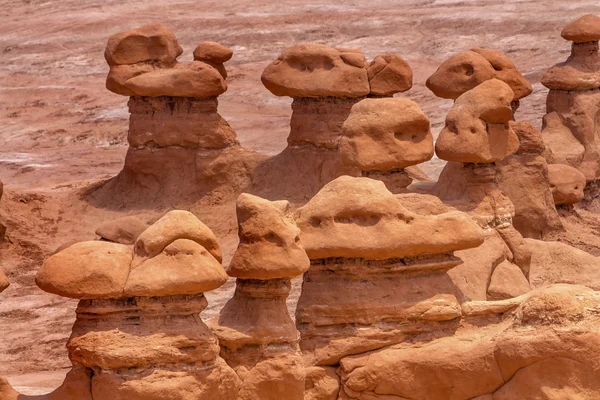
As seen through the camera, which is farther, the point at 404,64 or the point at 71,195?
the point at 71,195

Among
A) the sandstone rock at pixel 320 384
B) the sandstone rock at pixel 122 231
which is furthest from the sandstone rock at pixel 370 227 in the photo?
the sandstone rock at pixel 122 231

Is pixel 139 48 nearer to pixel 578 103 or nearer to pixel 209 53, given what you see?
pixel 209 53

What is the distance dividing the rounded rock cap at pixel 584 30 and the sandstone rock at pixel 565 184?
2.89 meters

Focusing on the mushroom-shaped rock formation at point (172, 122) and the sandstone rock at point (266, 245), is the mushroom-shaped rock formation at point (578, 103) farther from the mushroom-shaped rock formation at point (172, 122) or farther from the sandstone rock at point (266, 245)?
the sandstone rock at point (266, 245)

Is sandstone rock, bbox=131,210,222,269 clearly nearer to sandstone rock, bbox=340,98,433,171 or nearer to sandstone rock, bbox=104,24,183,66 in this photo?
sandstone rock, bbox=340,98,433,171

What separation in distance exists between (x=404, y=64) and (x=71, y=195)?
669 cm

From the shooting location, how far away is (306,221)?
12.5 meters

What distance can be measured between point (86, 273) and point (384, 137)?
192 inches

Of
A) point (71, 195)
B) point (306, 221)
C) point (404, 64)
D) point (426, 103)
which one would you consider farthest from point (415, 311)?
point (426, 103)

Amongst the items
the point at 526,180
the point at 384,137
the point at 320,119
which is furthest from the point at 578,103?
the point at 384,137

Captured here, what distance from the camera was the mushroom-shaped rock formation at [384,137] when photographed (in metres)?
14.6

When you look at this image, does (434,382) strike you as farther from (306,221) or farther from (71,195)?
(71,195)

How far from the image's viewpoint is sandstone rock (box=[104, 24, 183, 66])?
2497cm

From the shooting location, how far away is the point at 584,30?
24000 mm
